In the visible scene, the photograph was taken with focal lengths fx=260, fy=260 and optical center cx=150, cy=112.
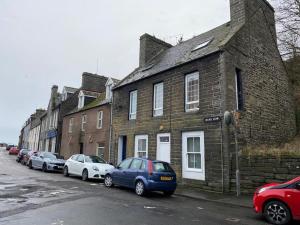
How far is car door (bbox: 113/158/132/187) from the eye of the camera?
11716 mm

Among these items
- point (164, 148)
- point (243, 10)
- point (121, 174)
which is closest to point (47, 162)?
point (164, 148)

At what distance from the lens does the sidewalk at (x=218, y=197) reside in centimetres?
978

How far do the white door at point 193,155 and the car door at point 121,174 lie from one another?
3.62m

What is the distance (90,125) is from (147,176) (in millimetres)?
15471

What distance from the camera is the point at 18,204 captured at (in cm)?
817

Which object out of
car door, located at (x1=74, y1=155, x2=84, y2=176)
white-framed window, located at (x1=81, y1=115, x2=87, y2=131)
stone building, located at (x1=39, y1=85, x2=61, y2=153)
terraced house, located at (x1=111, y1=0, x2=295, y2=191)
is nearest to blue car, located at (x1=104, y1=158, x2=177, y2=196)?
terraced house, located at (x1=111, y1=0, x2=295, y2=191)

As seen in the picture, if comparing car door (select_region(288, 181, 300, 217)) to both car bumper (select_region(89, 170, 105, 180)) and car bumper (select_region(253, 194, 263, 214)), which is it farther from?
car bumper (select_region(89, 170, 105, 180))

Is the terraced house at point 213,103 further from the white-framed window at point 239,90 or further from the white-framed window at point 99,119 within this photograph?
the white-framed window at point 99,119

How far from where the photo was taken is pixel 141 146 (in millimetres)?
17203

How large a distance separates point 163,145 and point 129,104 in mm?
4998

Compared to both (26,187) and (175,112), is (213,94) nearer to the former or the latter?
Answer: (175,112)

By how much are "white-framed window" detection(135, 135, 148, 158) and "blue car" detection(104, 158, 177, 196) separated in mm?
4874

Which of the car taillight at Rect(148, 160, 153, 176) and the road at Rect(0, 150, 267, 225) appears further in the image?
the car taillight at Rect(148, 160, 153, 176)

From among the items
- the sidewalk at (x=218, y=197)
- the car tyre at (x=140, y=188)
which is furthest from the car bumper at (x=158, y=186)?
the sidewalk at (x=218, y=197)
